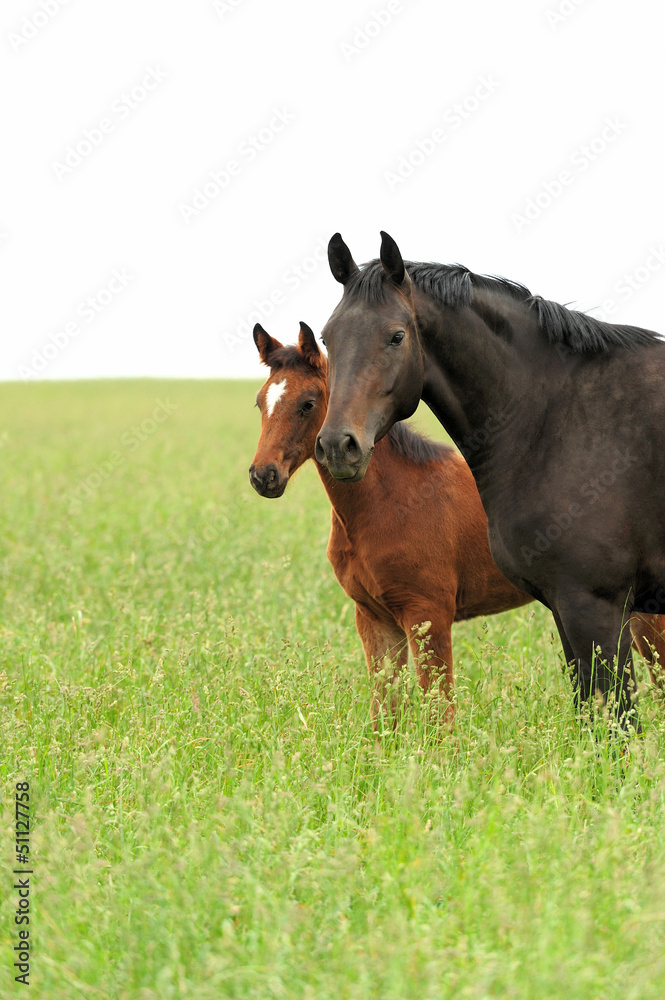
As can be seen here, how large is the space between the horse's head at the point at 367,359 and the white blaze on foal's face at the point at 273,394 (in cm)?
102

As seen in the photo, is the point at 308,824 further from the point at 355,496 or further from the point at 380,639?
the point at 355,496

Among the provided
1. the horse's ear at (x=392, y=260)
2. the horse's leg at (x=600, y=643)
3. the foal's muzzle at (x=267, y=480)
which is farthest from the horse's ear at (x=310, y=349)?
the horse's leg at (x=600, y=643)

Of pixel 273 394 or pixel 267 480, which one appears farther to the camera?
pixel 273 394

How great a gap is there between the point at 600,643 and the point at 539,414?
1114 mm

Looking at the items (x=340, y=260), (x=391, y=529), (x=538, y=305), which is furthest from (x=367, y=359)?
(x=391, y=529)

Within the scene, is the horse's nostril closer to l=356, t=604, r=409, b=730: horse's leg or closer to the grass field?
the grass field

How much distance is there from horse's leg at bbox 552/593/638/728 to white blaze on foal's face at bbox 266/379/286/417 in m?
1.89

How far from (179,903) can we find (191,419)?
3077cm

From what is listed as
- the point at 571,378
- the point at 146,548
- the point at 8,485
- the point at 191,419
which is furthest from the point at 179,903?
the point at 191,419

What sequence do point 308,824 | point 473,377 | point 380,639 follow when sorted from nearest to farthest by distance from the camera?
point 308,824
point 473,377
point 380,639

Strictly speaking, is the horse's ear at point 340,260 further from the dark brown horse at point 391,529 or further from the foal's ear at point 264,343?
the foal's ear at point 264,343

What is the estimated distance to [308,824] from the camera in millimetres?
3174

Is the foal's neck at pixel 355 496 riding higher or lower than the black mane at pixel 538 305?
lower

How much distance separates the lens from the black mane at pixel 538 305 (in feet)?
12.6
